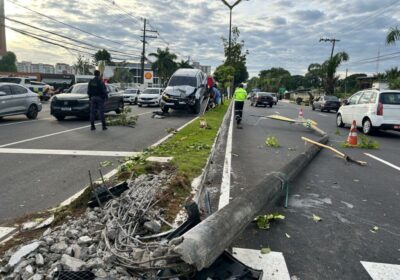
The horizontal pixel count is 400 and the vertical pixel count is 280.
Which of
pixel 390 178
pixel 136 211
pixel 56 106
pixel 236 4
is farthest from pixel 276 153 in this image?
pixel 236 4

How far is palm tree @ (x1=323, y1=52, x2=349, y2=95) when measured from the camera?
173 feet

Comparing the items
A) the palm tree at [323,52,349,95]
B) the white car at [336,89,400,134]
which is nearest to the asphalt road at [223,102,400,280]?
the white car at [336,89,400,134]

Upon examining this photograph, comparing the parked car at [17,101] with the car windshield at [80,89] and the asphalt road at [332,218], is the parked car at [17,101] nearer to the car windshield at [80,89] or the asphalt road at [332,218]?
the car windshield at [80,89]

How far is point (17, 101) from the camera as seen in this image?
52.7ft

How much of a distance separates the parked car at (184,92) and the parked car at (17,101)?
22.7 ft

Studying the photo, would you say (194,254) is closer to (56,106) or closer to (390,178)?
(390,178)

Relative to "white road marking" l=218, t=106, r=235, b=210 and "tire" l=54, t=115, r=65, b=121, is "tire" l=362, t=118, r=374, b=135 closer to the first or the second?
"white road marking" l=218, t=106, r=235, b=210

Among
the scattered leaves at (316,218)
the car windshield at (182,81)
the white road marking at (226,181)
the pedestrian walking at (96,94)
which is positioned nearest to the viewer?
the scattered leaves at (316,218)

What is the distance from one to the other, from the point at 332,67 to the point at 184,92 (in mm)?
39648

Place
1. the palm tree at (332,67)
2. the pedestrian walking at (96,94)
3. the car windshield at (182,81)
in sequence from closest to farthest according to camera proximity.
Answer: the pedestrian walking at (96,94), the car windshield at (182,81), the palm tree at (332,67)

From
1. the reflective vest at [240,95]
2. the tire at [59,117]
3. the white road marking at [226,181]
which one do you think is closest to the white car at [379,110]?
the reflective vest at [240,95]

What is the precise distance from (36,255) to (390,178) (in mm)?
6703

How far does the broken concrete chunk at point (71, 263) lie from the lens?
2.97 m

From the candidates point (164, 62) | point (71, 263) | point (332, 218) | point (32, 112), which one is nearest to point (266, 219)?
point (332, 218)
